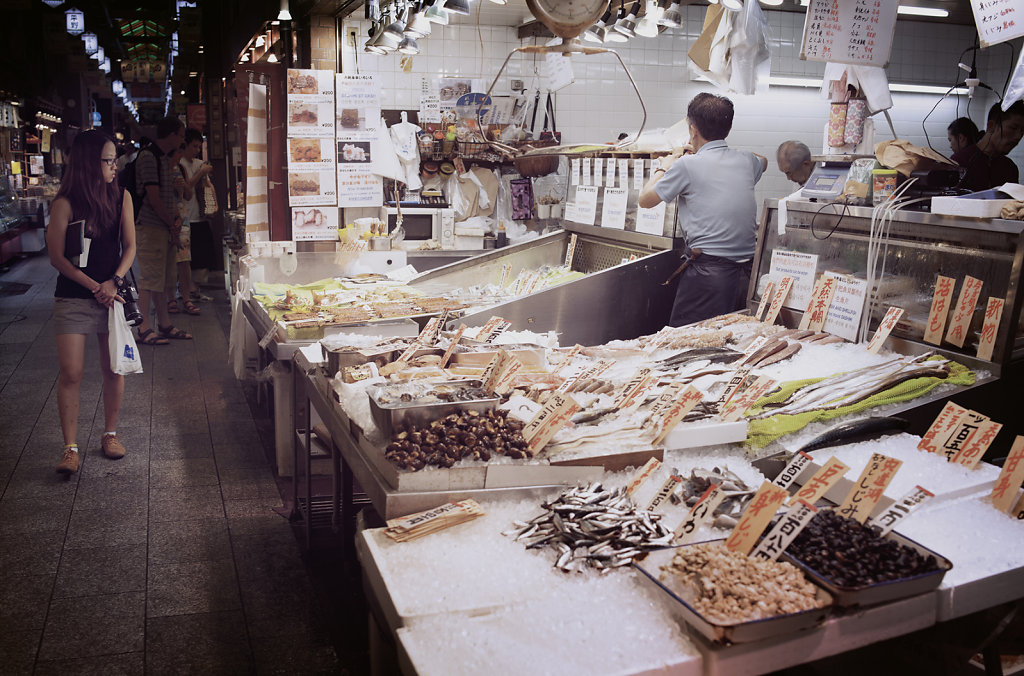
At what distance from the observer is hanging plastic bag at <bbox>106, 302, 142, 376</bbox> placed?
5238 millimetres

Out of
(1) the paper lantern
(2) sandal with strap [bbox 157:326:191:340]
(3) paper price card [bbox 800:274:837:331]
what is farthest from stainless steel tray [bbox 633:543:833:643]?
(1) the paper lantern

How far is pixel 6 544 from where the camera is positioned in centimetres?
434

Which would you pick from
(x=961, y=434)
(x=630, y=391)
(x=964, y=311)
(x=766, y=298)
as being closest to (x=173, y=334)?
(x=766, y=298)

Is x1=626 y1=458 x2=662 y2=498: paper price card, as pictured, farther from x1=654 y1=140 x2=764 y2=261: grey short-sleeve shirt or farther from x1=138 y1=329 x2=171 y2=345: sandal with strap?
x1=138 y1=329 x2=171 y2=345: sandal with strap

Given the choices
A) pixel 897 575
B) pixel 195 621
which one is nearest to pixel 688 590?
pixel 897 575

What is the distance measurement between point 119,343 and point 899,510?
4.75 m

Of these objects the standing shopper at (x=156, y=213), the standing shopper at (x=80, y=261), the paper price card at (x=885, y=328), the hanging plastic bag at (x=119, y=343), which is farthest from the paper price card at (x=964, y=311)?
the standing shopper at (x=156, y=213)

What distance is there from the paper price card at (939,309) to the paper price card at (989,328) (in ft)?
0.61

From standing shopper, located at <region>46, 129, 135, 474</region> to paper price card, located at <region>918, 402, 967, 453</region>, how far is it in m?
4.75

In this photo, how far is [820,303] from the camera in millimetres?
4270

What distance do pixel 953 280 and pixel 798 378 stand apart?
0.79 m

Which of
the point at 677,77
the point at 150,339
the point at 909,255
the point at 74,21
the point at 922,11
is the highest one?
the point at 74,21

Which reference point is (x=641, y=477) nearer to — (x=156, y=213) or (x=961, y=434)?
(x=961, y=434)

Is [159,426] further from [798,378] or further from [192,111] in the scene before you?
[192,111]
